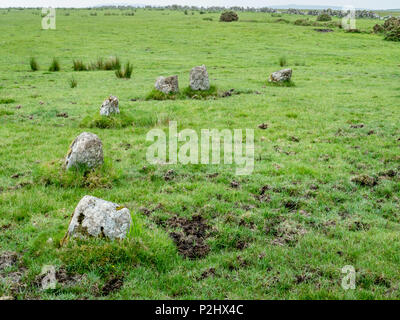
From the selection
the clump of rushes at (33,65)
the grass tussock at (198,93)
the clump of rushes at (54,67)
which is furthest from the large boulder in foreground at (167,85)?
the clump of rushes at (33,65)

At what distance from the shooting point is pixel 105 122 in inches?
535

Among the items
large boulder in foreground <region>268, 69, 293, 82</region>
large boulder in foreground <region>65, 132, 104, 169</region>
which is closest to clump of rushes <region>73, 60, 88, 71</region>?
large boulder in foreground <region>268, 69, 293, 82</region>

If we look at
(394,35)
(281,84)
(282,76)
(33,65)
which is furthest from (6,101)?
(394,35)

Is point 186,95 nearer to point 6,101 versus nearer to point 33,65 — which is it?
point 6,101

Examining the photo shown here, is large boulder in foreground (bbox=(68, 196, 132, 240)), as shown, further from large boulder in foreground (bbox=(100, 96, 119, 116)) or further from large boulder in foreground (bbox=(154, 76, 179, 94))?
large boulder in foreground (bbox=(154, 76, 179, 94))

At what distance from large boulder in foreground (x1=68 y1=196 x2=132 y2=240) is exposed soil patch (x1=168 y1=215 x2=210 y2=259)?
1106mm

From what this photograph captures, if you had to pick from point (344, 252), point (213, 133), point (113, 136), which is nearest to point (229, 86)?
point (213, 133)

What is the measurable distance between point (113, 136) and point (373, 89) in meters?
16.9

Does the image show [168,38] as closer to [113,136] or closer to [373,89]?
[373,89]

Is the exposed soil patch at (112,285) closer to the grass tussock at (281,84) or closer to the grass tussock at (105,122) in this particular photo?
the grass tussock at (105,122)

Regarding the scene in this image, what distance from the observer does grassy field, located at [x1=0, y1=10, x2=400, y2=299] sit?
5.52 meters

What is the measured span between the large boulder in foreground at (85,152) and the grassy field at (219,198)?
405 mm

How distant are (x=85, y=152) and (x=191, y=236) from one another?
364 centimetres
